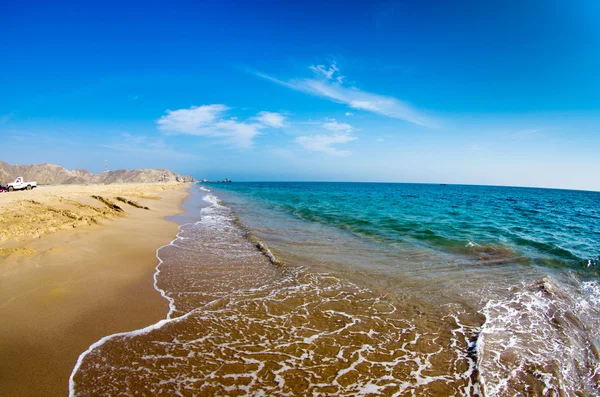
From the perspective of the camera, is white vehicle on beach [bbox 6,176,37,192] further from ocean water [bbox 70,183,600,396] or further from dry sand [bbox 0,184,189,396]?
ocean water [bbox 70,183,600,396]

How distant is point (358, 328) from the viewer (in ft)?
17.9

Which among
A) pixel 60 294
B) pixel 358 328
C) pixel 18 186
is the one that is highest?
pixel 18 186

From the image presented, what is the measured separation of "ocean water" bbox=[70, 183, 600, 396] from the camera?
3914 millimetres

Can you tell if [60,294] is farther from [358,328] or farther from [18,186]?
[18,186]

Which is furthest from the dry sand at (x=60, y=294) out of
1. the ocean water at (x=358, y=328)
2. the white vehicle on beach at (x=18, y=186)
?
the white vehicle on beach at (x=18, y=186)

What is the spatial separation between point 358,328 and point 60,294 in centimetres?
668

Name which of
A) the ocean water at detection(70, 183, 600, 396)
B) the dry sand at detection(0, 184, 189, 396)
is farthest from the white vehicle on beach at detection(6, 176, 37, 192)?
the ocean water at detection(70, 183, 600, 396)

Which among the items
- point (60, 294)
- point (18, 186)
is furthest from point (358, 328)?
point (18, 186)

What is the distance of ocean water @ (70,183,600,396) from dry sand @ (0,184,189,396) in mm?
390

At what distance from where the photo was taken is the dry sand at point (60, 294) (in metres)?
3.85

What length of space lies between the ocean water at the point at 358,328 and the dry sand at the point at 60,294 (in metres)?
0.39

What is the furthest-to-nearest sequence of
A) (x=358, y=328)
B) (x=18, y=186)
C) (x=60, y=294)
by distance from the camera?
1. (x=18, y=186)
2. (x=60, y=294)
3. (x=358, y=328)

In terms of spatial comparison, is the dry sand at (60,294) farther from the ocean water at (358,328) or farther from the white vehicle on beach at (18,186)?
the white vehicle on beach at (18,186)

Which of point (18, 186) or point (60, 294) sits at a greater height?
point (18, 186)
